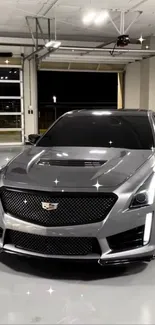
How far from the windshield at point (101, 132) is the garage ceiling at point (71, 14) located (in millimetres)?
5400

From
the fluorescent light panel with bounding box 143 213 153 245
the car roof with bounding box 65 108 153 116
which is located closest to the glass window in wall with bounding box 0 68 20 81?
the car roof with bounding box 65 108 153 116

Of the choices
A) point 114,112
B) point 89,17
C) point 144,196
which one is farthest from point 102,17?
point 144,196

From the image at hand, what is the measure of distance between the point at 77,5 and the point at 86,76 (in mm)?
7871

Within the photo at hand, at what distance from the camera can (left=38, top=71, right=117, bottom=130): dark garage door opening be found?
15.7m

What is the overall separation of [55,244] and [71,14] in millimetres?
8337

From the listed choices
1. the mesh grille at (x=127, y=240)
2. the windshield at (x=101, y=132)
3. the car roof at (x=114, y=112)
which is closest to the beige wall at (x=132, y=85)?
the car roof at (x=114, y=112)

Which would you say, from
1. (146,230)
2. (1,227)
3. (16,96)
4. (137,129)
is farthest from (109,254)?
(16,96)

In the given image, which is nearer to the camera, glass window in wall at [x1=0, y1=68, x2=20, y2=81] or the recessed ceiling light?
the recessed ceiling light

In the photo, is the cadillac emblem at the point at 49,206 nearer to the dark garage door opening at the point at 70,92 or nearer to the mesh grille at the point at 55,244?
the mesh grille at the point at 55,244

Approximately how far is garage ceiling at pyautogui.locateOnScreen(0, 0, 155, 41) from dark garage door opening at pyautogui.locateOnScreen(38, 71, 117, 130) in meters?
3.30

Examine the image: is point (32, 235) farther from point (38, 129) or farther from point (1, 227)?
point (38, 129)

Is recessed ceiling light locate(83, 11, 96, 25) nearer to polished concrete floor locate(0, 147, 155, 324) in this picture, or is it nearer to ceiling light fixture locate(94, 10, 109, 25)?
ceiling light fixture locate(94, 10, 109, 25)

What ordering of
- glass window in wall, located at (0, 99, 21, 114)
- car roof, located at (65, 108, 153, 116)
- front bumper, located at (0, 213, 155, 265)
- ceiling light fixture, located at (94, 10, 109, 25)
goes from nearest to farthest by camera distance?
front bumper, located at (0, 213, 155, 265)
car roof, located at (65, 108, 153, 116)
ceiling light fixture, located at (94, 10, 109, 25)
glass window in wall, located at (0, 99, 21, 114)

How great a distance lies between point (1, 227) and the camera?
291 centimetres
